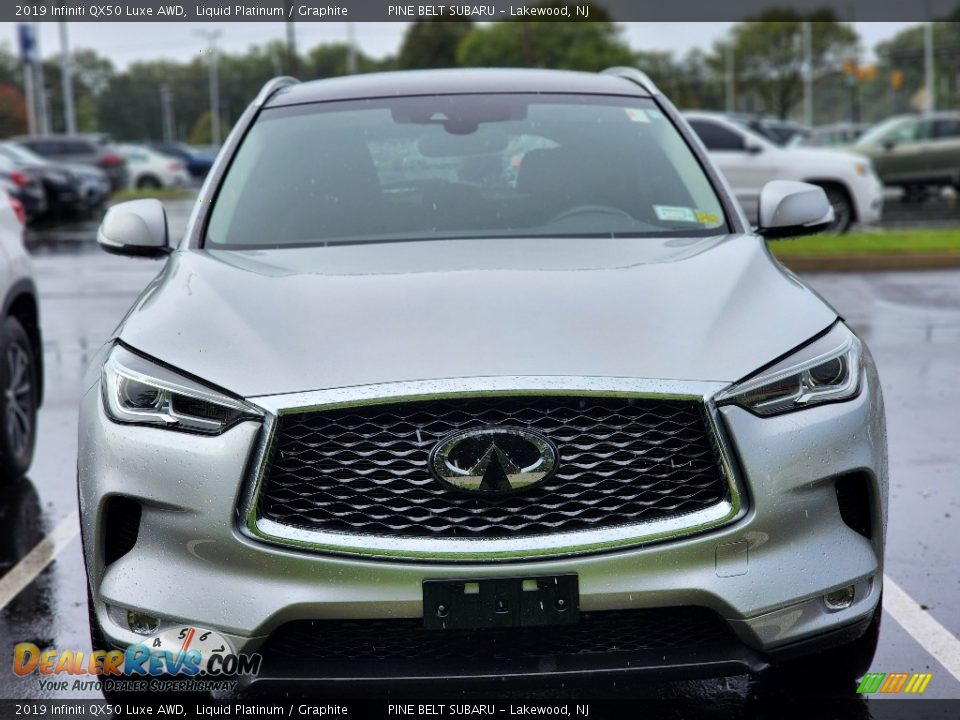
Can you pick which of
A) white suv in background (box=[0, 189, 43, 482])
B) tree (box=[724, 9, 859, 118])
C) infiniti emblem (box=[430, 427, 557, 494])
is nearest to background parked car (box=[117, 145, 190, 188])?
white suv in background (box=[0, 189, 43, 482])

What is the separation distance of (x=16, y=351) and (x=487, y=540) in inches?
160

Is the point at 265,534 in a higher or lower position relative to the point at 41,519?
higher

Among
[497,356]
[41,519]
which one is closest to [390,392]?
[497,356]

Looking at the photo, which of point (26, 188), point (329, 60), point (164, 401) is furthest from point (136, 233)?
point (329, 60)

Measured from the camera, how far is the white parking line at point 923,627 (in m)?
4.05

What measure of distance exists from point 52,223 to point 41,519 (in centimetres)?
2385

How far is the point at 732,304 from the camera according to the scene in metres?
3.47

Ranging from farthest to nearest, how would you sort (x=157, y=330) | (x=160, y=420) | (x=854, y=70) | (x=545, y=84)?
(x=854, y=70) < (x=545, y=84) < (x=157, y=330) < (x=160, y=420)

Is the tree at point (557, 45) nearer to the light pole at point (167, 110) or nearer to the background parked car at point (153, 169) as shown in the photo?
the light pole at point (167, 110)

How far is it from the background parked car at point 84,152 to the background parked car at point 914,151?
19.9m

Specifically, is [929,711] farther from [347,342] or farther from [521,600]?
[347,342]

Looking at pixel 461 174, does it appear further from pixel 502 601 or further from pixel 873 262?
pixel 873 262

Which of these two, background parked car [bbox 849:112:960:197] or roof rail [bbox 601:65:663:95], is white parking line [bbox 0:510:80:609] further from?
background parked car [bbox 849:112:960:197]

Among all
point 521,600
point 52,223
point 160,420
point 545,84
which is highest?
point 545,84
